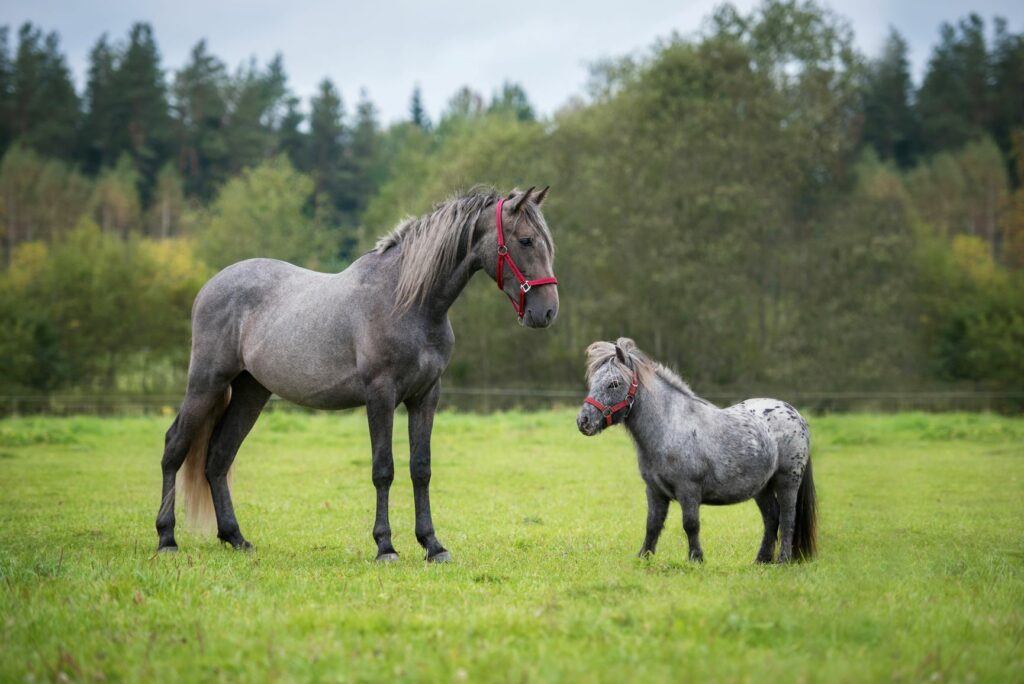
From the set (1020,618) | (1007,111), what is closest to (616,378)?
(1020,618)

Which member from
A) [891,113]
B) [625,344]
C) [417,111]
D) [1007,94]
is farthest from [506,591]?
[417,111]

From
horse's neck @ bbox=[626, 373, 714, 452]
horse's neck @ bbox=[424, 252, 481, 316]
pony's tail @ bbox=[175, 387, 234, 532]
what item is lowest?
pony's tail @ bbox=[175, 387, 234, 532]

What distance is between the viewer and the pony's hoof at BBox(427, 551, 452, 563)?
743cm

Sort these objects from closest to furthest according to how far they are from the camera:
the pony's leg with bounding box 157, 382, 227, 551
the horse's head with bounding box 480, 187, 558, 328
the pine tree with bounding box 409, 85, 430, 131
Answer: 1. the horse's head with bounding box 480, 187, 558, 328
2. the pony's leg with bounding box 157, 382, 227, 551
3. the pine tree with bounding box 409, 85, 430, 131

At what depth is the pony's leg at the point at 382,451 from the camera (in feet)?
24.3

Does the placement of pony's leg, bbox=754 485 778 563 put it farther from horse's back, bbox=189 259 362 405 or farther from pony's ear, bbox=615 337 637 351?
horse's back, bbox=189 259 362 405

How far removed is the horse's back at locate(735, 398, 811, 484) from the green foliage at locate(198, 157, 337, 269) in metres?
48.5

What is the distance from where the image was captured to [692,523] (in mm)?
7367

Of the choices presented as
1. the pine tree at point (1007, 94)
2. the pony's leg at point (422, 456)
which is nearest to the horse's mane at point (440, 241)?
the pony's leg at point (422, 456)

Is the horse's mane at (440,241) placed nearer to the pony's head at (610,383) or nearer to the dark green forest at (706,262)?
the pony's head at (610,383)

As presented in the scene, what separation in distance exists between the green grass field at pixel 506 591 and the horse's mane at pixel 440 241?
230 cm

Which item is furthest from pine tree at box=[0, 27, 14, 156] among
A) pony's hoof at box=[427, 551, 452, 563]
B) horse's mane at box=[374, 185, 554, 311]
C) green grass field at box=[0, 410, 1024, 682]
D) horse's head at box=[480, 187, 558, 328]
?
pony's hoof at box=[427, 551, 452, 563]

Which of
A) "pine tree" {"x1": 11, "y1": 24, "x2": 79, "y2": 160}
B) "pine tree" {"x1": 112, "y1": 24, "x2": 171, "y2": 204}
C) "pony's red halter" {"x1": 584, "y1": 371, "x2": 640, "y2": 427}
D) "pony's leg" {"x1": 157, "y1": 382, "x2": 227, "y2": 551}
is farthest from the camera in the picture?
"pine tree" {"x1": 112, "y1": 24, "x2": 171, "y2": 204}

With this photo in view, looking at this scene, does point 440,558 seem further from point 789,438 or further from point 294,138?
point 294,138
